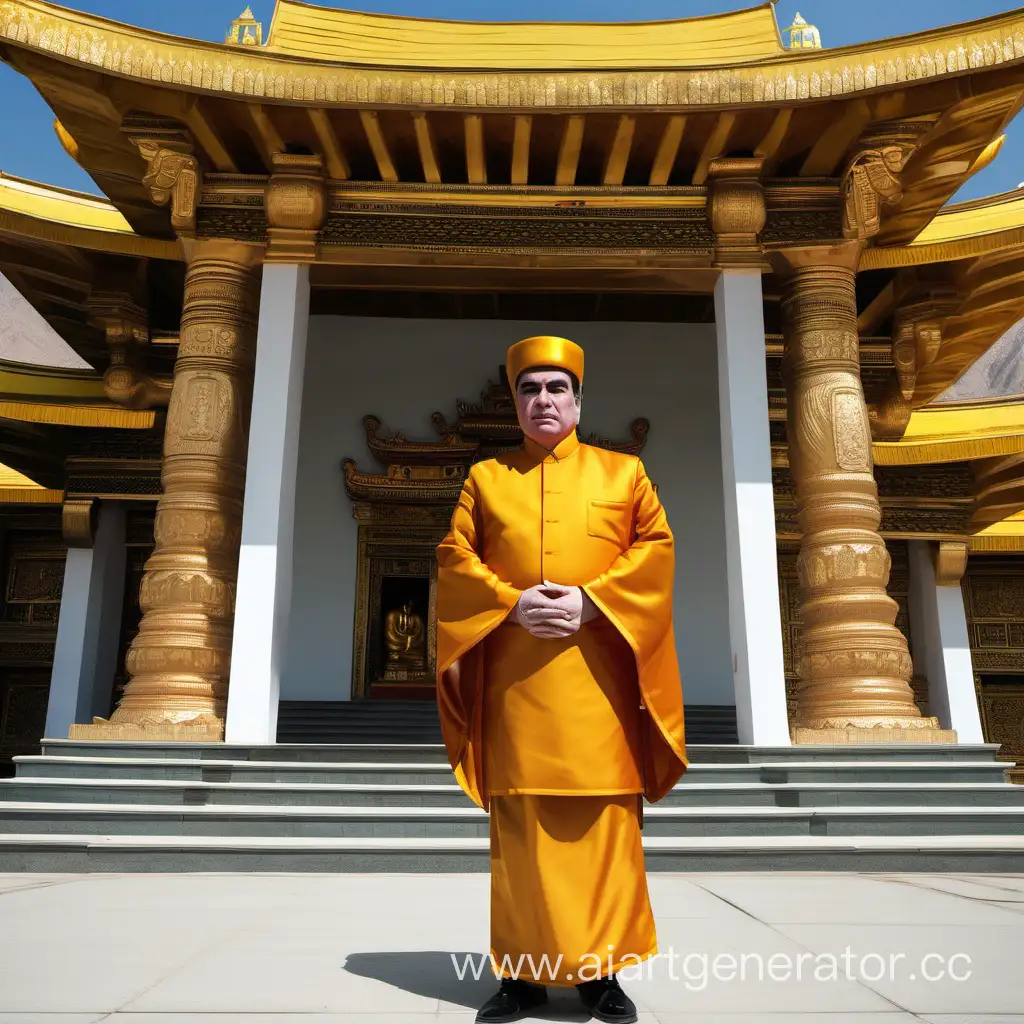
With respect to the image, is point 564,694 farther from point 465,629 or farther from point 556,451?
point 556,451

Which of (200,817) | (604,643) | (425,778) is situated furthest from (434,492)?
(604,643)

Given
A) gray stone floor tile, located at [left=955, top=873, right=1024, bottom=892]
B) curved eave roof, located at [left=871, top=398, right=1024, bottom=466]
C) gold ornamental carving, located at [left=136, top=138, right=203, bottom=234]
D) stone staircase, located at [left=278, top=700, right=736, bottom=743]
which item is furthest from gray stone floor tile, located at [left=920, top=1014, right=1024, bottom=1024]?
curved eave roof, located at [left=871, top=398, right=1024, bottom=466]

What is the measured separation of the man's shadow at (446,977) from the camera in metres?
1.89

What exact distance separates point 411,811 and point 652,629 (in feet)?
8.61

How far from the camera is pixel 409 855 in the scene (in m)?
3.94

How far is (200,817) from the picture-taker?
167 inches

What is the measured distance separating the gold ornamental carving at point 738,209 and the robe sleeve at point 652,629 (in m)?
4.49

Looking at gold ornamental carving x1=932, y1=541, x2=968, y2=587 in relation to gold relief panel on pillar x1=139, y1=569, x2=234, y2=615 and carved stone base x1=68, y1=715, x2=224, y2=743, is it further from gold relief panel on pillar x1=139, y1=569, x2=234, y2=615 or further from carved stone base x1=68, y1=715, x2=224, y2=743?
carved stone base x1=68, y1=715, x2=224, y2=743

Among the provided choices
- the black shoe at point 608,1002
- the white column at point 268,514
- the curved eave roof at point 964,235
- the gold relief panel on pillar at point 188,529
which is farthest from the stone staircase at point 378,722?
the black shoe at point 608,1002

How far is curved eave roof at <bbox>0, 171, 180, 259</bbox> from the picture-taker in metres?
6.55

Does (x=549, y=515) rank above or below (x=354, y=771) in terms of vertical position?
above

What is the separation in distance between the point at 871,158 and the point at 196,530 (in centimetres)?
483

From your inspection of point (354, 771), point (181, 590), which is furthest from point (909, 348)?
point (181, 590)

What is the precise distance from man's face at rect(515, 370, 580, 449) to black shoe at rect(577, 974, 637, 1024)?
1.18m
